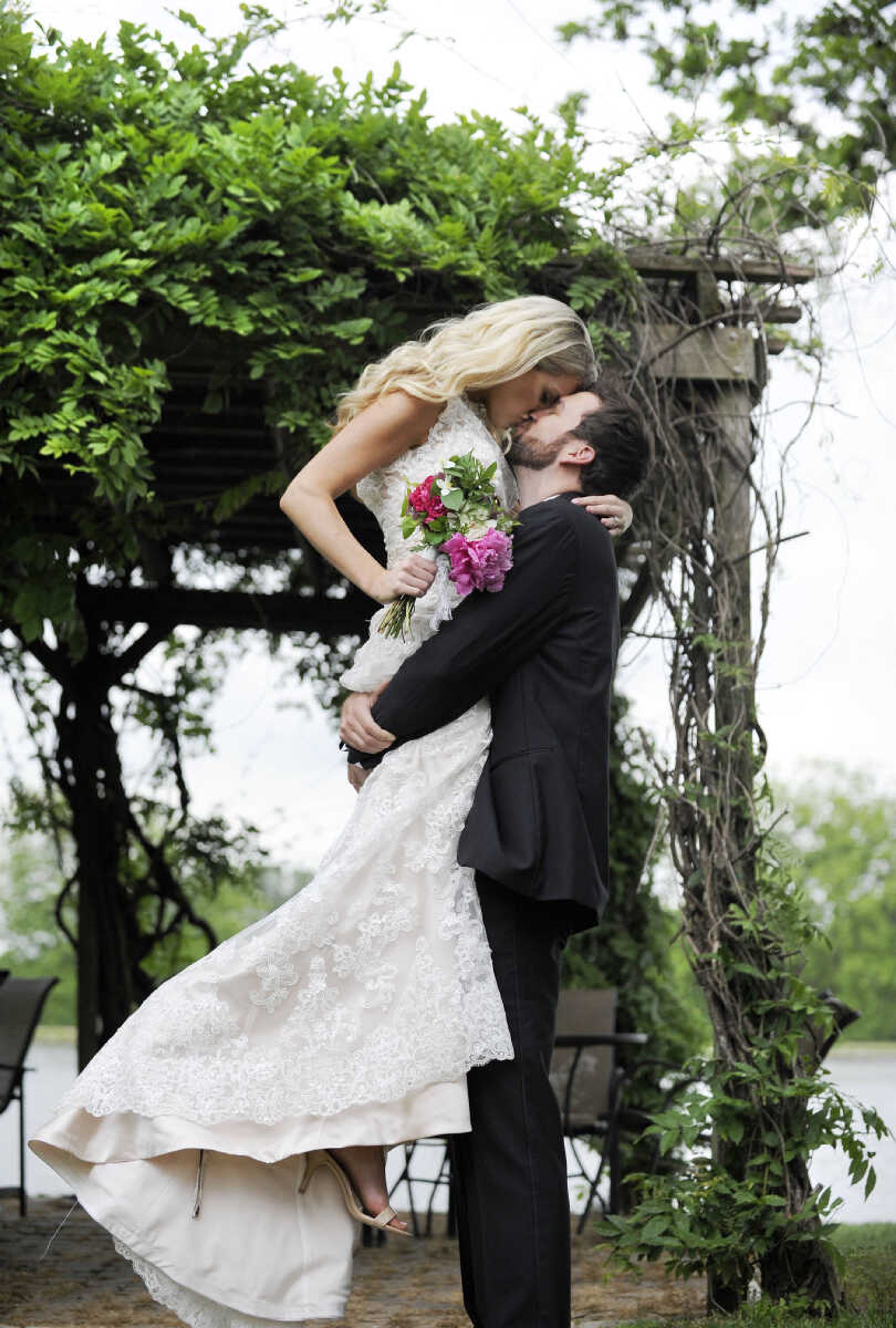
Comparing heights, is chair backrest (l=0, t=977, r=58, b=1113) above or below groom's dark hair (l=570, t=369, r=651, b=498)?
below

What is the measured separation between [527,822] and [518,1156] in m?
0.47

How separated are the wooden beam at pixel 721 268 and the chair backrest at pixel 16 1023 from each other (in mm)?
3265

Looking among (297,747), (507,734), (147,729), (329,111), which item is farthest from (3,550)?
(297,747)

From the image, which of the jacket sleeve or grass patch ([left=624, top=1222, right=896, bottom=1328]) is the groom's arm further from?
grass patch ([left=624, top=1222, right=896, bottom=1328])

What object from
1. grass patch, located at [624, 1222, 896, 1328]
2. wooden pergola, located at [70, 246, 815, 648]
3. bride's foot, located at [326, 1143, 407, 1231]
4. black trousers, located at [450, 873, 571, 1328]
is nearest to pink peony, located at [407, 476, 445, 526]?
black trousers, located at [450, 873, 571, 1328]

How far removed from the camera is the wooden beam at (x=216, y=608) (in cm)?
592

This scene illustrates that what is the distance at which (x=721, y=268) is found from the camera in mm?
3625

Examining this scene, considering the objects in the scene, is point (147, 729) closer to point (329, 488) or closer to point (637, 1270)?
point (637, 1270)

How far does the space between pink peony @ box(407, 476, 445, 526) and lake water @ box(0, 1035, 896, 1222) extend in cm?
99

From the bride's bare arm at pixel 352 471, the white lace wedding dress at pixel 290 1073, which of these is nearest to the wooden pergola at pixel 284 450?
the bride's bare arm at pixel 352 471

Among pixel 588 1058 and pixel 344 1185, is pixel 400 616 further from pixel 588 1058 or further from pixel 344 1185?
pixel 588 1058

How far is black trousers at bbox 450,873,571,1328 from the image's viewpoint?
1925mm

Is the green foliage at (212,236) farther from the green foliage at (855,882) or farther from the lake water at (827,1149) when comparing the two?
the green foliage at (855,882)

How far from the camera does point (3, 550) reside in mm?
3453
